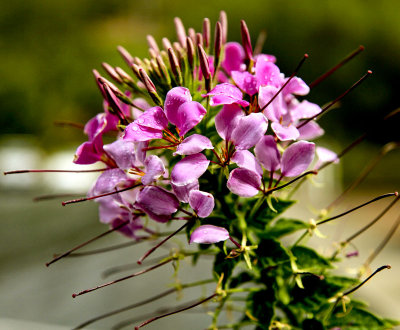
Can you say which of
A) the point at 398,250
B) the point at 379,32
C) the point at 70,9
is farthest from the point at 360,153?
the point at 70,9

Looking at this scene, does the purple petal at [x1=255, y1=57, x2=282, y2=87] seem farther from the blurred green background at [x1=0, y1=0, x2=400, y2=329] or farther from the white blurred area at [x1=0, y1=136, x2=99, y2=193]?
the white blurred area at [x1=0, y1=136, x2=99, y2=193]

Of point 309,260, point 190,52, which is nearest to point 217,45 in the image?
point 190,52

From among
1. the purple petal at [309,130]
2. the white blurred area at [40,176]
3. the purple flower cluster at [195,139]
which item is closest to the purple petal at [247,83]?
the purple flower cluster at [195,139]

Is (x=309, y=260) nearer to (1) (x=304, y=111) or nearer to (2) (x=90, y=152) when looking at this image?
(1) (x=304, y=111)

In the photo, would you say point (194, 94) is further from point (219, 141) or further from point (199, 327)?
point (199, 327)

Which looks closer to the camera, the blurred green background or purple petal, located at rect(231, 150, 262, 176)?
purple petal, located at rect(231, 150, 262, 176)

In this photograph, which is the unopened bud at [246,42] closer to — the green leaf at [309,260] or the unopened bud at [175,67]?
the unopened bud at [175,67]

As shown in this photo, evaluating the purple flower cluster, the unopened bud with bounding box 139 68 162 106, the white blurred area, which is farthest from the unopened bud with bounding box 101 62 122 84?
the white blurred area

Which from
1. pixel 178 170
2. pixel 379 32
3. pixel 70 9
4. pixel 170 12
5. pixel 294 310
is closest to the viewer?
pixel 178 170
